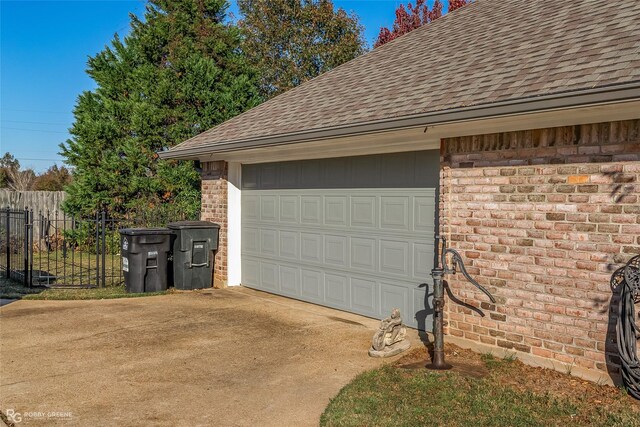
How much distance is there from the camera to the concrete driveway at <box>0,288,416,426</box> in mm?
4543

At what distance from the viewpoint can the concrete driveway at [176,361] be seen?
4.54 meters

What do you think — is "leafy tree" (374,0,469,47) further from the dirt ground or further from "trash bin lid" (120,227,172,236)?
the dirt ground

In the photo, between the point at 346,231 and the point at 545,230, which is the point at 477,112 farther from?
the point at 346,231

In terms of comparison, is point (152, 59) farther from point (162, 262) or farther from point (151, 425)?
point (151, 425)

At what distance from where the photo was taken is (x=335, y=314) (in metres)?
8.16

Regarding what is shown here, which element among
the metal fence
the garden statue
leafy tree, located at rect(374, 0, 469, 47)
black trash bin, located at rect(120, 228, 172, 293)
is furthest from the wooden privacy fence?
the garden statue

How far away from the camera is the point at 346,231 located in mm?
8234

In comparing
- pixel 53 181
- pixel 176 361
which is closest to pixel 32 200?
pixel 53 181

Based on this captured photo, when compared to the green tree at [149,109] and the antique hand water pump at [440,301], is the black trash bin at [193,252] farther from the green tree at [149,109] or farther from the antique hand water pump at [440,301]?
the green tree at [149,109]

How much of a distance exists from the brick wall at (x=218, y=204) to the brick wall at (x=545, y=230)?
5.11m

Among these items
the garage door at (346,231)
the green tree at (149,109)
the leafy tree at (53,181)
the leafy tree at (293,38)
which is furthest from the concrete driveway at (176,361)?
the leafy tree at (53,181)

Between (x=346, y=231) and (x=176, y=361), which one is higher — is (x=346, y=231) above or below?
above

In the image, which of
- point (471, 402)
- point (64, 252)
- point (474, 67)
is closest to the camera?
point (471, 402)

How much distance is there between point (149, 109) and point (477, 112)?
1215cm
